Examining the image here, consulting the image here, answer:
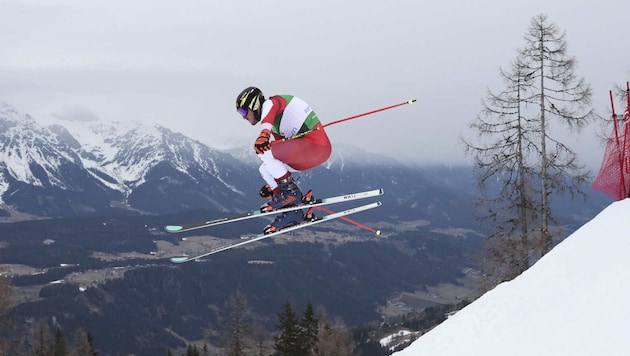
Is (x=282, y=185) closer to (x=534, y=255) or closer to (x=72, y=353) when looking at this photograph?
(x=534, y=255)

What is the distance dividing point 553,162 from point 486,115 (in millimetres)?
2696

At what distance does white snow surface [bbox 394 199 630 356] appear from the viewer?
870 centimetres

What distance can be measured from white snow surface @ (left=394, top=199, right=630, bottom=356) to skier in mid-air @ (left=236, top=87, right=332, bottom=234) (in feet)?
15.5

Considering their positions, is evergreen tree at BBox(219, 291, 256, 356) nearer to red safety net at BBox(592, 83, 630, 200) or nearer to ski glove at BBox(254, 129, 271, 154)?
red safety net at BBox(592, 83, 630, 200)

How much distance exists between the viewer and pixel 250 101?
8859mm

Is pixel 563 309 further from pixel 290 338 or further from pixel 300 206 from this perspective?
pixel 290 338

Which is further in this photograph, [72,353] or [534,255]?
[72,353]

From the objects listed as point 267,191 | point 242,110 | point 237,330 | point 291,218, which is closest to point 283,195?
point 267,191

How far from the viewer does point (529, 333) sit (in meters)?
10.2

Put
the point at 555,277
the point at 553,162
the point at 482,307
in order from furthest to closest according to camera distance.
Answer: the point at 553,162 < the point at 482,307 < the point at 555,277

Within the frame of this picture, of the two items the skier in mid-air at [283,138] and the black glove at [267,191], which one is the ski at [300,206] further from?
the black glove at [267,191]

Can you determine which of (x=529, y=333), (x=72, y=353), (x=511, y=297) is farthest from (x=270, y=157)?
(x=72, y=353)

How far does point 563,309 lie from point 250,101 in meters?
6.70

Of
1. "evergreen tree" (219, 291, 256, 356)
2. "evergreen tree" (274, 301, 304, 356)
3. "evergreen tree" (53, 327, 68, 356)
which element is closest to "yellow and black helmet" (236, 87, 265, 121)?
"evergreen tree" (274, 301, 304, 356)
